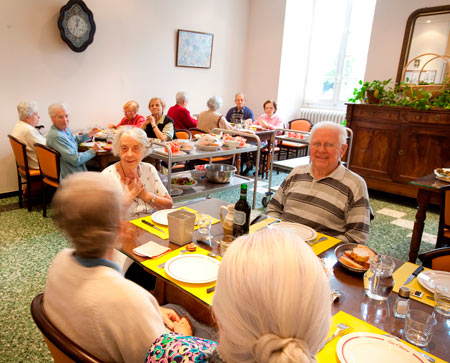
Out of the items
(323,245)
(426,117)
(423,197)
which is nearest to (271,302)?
(323,245)

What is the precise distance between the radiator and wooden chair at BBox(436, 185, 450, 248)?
14.7 ft

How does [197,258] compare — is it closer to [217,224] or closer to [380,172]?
[217,224]

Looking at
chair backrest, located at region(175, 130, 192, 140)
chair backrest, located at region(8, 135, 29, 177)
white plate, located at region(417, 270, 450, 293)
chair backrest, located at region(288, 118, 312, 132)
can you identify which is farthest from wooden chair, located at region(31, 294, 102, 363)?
chair backrest, located at region(288, 118, 312, 132)

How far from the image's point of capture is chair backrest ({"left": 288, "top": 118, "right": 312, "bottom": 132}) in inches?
261

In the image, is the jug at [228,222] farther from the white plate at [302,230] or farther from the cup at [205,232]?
the white plate at [302,230]

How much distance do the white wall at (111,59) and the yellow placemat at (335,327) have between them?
4.51m

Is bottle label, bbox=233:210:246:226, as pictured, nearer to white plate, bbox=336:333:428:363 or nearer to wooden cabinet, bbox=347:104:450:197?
white plate, bbox=336:333:428:363

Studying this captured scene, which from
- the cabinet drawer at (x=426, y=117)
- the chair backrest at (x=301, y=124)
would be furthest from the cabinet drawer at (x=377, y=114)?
the chair backrest at (x=301, y=124)

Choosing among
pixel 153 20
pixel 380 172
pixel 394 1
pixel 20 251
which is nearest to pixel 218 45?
pixel 153 20

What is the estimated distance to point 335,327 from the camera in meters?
1.06

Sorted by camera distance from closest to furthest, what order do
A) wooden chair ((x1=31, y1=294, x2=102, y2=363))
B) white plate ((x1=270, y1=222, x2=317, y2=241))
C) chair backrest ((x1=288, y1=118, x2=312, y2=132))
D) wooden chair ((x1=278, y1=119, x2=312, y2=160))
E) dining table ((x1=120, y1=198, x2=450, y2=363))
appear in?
wooden chair ((x1=31, y1=294, x2=102, y2=363))
dining table ((x1=120, y1=198, x2=450, y2=363))
white plate ((x1=270, y1=222, x2=317, y2=241))
wooden chair ((x1=278, y1=119, x2=312, y2=160))
chair backrest ((x1=288, y1=118, x2=312, y2=132))

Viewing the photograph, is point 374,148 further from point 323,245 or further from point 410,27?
point 323,245

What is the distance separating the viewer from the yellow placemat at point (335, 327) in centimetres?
95

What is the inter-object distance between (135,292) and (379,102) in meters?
4.65
